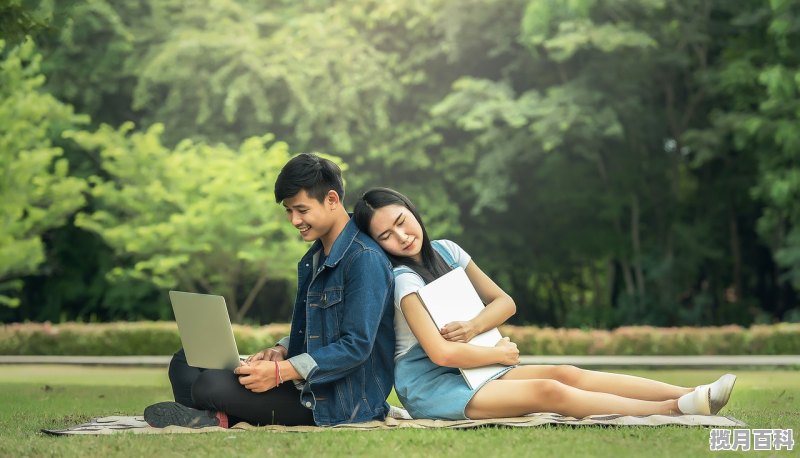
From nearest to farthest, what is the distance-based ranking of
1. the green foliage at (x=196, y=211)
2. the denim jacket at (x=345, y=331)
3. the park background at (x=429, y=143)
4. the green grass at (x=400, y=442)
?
1. the green grass at (x=400, y=442)
2. the denim jacket at (x=345, y=331)
3. the green foliage at (x=196, y=211)
4. the park background at (x=429, y=143)

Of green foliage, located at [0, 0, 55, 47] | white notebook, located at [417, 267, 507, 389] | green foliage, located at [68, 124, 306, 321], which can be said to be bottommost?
green foliage, located at [68, 124, 306, 321]

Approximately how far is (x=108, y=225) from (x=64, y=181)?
1.31 metres

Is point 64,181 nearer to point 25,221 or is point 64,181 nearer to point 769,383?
point 25,221

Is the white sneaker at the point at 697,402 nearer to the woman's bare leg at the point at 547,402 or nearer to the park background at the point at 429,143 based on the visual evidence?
the woman's bare leg at the point at 547,402

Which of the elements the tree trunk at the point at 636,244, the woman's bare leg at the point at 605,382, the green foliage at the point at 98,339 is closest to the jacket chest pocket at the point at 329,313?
the woman's bare leg at the point at 605,382

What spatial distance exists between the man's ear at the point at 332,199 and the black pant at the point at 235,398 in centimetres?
93

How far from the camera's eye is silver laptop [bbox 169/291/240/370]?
5754mm

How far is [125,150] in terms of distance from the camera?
74.2ft

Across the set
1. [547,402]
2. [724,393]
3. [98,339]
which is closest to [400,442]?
[547,402]

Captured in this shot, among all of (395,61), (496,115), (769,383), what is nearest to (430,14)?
(395,61)

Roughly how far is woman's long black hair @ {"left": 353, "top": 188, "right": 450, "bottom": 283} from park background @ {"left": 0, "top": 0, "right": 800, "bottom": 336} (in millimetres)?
15353

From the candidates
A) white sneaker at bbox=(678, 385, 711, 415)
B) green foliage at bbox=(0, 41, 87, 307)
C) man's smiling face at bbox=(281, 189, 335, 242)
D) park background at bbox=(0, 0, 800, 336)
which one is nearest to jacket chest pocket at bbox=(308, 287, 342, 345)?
man's smiling face at bbox=(281, 189, 335, 242)

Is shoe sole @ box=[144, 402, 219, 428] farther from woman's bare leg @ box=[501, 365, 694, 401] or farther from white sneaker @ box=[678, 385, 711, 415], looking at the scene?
white sneaker @ box=[678, 385, 711, 415]

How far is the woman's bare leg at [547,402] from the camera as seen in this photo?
594 cm
